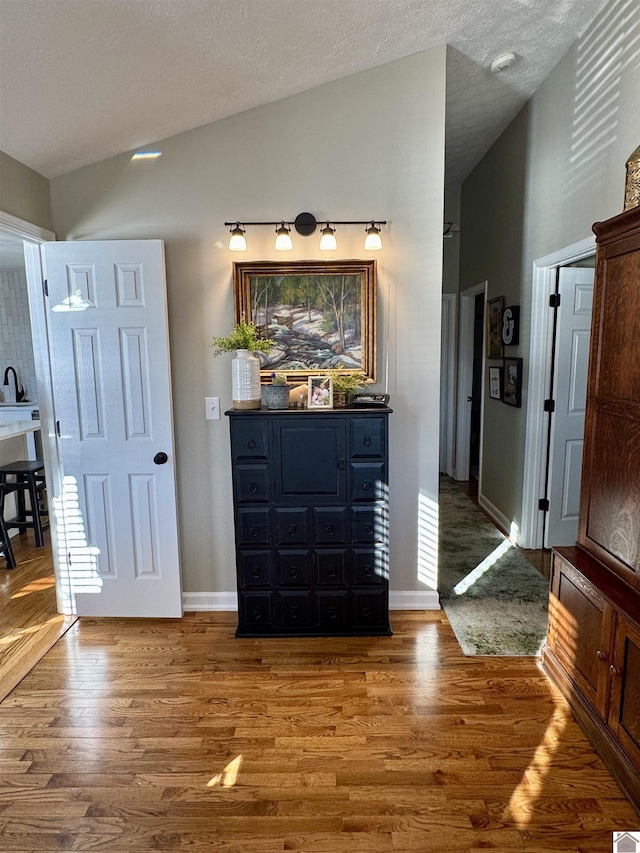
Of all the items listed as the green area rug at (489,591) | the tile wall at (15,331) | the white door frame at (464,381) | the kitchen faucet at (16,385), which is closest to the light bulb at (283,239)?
the green area rug at (489,591)

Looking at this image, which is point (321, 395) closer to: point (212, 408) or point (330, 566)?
point (212, 408)

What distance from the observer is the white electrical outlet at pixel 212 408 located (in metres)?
2.78

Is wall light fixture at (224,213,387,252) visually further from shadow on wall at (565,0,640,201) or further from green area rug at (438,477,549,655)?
green area rug at (438,477,549,655)

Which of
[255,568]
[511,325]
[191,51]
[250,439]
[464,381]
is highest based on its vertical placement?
[191,51]

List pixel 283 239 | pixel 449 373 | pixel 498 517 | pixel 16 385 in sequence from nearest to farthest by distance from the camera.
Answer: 1. pixel 283 239
2. pixel 498 517
3. pixel 449 373
4. pixel 16 385

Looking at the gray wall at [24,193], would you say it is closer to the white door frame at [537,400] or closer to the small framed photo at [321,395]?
the small framed photo at [321,395]

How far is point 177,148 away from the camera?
261 cm

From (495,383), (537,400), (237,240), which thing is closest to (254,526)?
(237,240)

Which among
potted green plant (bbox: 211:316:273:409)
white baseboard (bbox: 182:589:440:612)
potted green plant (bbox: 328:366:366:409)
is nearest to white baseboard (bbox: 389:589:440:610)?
white baseboard (bbox: 182:589:440:612)

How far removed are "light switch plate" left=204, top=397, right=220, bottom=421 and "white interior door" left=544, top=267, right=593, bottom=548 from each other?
2.41 metres

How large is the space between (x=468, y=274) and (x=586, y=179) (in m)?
2.37

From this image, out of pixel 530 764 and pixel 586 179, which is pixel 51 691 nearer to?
pixel 530 764

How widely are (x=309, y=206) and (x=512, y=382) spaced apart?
2.23m

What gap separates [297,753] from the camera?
189 centimetres
